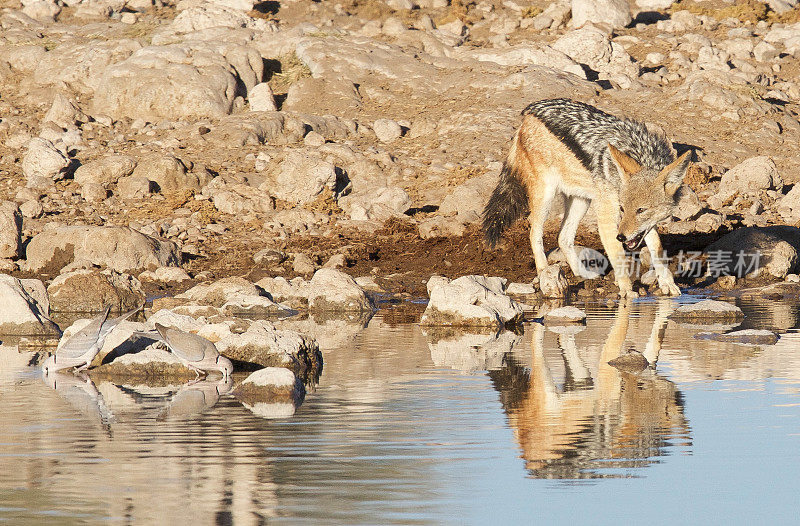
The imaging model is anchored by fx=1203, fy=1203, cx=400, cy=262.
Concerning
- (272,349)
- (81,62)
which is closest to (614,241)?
(272,349)

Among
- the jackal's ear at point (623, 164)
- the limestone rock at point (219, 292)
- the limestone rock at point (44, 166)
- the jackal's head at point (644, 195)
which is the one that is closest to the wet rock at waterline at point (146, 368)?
the limestone rock at point (219, 292)

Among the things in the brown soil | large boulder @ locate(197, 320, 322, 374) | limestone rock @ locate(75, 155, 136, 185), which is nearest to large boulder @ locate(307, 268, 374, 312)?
the brown soil

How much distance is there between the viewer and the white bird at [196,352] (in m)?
8.07

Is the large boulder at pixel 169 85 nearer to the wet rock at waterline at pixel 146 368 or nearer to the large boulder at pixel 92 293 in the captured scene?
the large boulder at pixel 92 293

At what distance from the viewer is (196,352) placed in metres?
8.08

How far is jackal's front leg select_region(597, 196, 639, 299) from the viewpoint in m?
12.7

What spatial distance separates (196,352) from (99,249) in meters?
6.75

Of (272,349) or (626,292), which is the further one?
(626,292)

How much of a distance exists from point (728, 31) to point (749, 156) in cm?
706

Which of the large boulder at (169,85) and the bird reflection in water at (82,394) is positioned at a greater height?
the bird reflection in water at (82,394)

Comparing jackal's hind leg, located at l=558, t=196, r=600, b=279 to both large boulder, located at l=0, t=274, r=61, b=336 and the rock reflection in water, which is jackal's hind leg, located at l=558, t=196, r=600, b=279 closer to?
the rock reflection in water

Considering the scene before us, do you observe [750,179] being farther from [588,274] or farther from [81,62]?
[81,62]

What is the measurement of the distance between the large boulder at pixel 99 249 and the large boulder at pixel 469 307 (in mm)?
4787

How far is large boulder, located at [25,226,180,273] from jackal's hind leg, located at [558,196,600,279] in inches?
188
